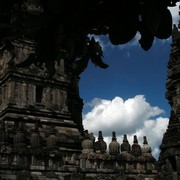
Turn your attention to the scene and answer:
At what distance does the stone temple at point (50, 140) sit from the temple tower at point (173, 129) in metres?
0.05

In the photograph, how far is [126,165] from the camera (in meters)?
22.6

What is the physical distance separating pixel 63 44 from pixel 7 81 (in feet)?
72.2

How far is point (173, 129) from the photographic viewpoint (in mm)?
14367

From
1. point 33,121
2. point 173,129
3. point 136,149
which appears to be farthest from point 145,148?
point 173,129

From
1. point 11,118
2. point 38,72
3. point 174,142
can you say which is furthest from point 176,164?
point 38,72

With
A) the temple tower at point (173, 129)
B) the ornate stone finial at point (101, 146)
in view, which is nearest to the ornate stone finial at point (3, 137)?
the ornate stone finial at point (101, 146)

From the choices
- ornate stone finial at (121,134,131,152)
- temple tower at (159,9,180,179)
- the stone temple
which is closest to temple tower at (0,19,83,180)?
the stone temple

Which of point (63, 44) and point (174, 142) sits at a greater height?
point (174, 142)

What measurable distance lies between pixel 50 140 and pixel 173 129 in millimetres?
8810

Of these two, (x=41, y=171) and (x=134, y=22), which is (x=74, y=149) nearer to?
(x=41, y=171)

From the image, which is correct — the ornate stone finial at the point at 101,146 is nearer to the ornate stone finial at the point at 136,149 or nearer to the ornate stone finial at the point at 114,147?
the ornate stone finial at the point at 114,147

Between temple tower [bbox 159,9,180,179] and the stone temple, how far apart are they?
5 centimetres

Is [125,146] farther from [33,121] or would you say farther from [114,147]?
[33,121]

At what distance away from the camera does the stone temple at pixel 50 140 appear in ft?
59.4
